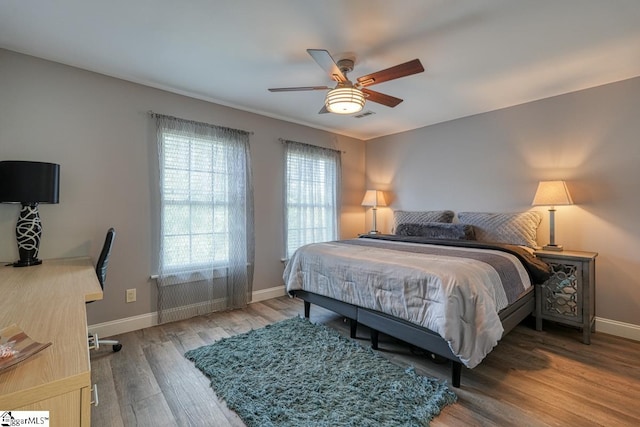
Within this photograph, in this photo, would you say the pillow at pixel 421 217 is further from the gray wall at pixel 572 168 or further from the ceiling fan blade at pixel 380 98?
the ceiling fan blade at pixel 380 98

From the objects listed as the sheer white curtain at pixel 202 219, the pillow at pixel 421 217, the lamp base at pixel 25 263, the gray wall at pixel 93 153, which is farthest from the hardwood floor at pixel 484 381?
the pillow at pixel 421 217

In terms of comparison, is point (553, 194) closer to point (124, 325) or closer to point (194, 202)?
point (194, 202)

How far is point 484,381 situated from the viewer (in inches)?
76.9

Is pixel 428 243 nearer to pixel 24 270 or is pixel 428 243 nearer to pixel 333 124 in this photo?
pixel 333 124

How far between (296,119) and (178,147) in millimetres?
1618

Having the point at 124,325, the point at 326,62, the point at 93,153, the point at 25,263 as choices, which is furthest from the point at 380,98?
the point at 124,325

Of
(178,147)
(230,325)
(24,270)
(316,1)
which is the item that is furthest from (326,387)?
(178,147)

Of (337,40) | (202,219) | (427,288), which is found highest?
(337,40)

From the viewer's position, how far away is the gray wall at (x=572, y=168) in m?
2.65

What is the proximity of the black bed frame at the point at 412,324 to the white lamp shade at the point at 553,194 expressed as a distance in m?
0.85

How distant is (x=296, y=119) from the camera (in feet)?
13.0

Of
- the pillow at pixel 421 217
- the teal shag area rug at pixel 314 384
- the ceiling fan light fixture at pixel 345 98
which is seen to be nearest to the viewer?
the teal shag area rug at pixel 314 384

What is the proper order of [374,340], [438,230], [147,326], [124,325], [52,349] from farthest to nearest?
1. [438,230]
2. [147,326]
3. [124,325]
4. [374,340]
5. [52,349]

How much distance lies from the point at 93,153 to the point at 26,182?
643mm
